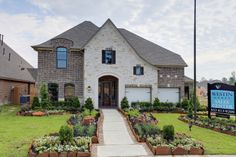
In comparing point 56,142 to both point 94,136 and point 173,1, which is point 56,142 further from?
point 173,1

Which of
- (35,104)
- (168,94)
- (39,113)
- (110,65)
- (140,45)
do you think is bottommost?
(39,113)

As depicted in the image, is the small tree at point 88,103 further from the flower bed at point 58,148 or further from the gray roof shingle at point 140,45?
the flower bed at point 58,148

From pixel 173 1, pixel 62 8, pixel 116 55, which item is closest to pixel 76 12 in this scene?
pixel 62 8

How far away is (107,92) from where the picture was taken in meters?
32.3

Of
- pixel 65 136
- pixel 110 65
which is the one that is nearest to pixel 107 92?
pixel 110 65

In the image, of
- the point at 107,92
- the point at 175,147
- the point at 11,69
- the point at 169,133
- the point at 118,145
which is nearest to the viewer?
the point at 175,147

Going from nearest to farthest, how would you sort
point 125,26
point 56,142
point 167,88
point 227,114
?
point 56,142 → point 227,114 → point 167,88 → point 125,26

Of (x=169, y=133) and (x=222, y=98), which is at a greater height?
(x=222, y=98)

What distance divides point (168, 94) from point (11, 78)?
1754 cm

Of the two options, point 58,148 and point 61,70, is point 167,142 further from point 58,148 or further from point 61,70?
point 61,70

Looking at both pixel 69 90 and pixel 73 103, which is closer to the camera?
pixel 73 103

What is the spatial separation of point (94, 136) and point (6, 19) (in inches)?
725

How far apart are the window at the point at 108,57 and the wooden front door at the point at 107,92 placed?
10.4 feet

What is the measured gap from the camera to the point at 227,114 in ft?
60.3
